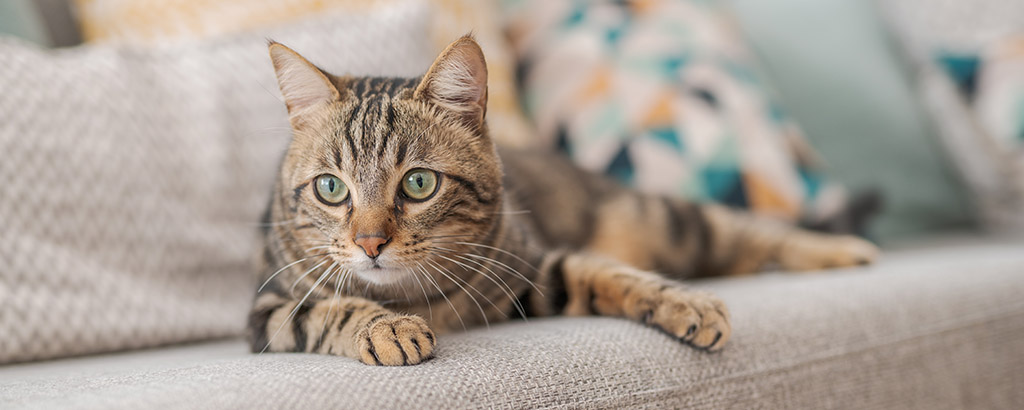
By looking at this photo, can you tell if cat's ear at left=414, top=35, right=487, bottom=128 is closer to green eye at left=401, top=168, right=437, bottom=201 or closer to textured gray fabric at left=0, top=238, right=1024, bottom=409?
green eye at left=401, top=168, right=437, bottom=201

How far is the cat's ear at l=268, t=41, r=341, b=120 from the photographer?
31.8 inches

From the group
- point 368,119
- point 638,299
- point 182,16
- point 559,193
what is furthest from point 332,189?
point 182,16

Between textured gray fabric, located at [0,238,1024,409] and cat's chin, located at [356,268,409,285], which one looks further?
cat's chin, located at [356,268,409,285]

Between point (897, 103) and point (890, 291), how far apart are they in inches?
45.0

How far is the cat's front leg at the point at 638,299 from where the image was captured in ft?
2.49

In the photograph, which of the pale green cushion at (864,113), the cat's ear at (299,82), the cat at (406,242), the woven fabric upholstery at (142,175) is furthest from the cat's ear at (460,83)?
the pale green cushion at (864,113)

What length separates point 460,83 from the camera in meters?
0.83

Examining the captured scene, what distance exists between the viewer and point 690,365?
2.42 ft

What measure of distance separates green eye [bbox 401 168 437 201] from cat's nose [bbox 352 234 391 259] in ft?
0.25

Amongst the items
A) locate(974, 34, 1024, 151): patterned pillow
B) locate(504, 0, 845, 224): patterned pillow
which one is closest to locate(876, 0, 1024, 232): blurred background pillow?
locate(974, 34, 1024, 151): patterned pillow

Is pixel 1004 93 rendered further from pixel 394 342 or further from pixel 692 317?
pixel 394 342

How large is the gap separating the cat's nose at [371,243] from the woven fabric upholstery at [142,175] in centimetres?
43

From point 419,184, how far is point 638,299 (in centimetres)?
31

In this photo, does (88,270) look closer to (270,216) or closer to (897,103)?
(270,216)
